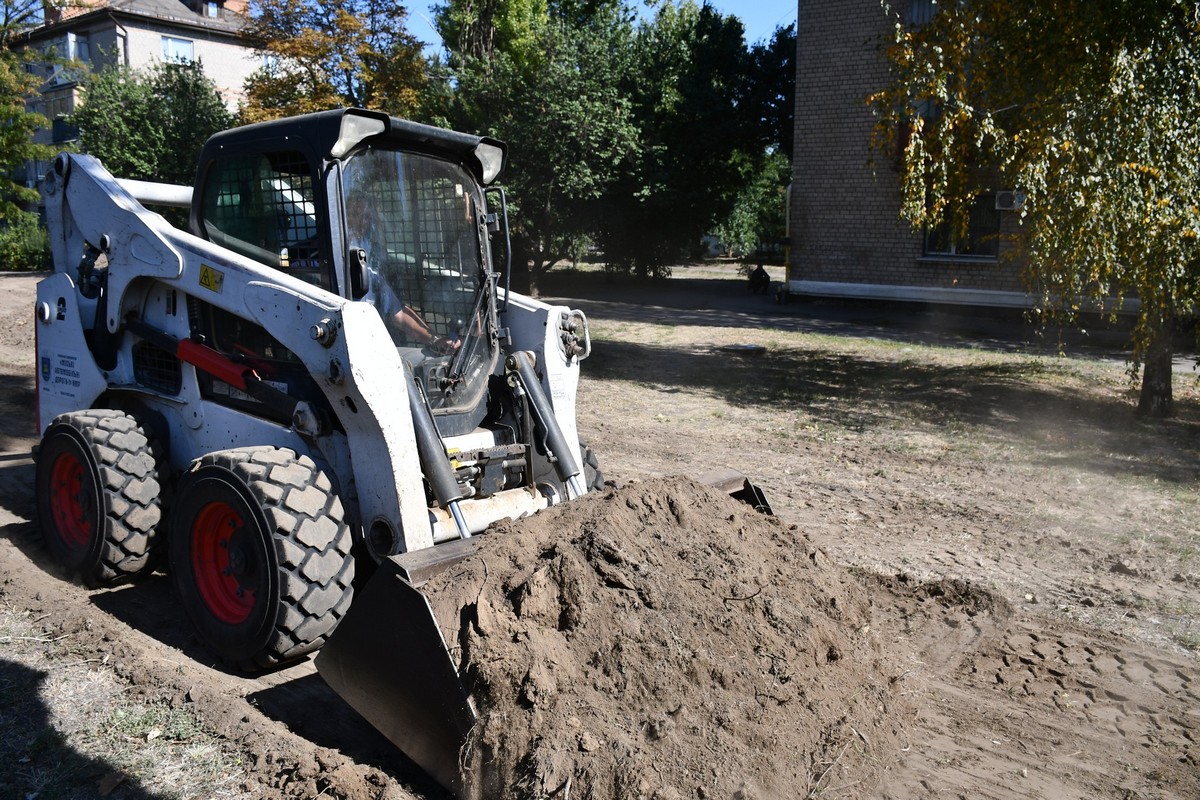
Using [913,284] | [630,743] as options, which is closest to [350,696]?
[630,743]

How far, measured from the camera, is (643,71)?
24875mm

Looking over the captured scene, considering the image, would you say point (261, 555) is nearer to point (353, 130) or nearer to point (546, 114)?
point (353, 130)

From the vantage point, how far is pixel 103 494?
5.08 meters

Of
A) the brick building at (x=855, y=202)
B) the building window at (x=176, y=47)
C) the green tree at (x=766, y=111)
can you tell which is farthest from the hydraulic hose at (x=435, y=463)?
the building window at (x=176, y=47)

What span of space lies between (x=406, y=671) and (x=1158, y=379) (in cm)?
943

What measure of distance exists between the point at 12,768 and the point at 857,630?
356cm

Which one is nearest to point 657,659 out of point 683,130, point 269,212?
point 269,212

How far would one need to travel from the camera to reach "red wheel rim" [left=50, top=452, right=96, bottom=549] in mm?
5457

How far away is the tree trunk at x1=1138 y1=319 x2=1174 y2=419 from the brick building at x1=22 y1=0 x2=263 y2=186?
32.3 m

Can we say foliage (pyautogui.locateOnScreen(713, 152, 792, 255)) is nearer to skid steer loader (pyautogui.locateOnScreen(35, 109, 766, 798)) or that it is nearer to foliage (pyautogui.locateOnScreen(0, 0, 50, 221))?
foliage (pyautogui.locateOnScreen(0, 0, 50, 221))

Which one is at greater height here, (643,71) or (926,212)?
(643,71)

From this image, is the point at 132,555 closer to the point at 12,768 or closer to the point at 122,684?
the point at 122,684

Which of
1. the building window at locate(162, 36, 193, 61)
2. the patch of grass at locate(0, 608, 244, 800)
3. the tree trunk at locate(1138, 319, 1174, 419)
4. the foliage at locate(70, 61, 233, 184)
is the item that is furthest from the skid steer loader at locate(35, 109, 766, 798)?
the building window at locate(162, 36, 193, 61)

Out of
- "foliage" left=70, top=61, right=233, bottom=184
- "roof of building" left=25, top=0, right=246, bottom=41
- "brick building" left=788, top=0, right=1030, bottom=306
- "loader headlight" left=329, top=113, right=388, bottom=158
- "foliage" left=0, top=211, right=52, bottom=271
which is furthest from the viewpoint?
"roof of building" left=25, top=0, right=246, bottom=41
